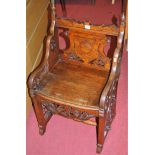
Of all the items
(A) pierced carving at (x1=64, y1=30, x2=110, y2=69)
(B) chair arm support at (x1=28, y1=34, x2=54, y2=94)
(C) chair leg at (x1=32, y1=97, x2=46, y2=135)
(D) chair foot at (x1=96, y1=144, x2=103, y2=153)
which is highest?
(A) pierced carving at (x1=64, y1=30, x2=110, y2=69)

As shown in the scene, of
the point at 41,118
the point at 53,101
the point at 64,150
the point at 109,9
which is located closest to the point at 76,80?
the point at 53,101

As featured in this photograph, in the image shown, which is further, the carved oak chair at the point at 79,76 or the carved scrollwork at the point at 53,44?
the carved scrollwork at the point at 53,44

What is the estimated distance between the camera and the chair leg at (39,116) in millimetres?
1911

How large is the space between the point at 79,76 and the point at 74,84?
0.09 meters

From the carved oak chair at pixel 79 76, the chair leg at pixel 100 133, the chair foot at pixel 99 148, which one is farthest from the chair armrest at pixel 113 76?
the chair foot at pixel 99 148

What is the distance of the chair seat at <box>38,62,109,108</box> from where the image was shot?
5.88ft

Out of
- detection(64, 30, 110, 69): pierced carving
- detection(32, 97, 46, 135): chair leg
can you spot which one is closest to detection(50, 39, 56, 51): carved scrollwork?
detection(64, 30, 110, 69): pierced carving

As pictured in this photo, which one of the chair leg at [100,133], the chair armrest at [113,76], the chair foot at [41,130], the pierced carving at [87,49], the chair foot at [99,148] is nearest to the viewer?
the chair armrest at [113,76]

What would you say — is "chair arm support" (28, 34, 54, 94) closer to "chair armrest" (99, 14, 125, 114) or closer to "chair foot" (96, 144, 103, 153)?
"chair armrest" (99, 14, 125, 114)

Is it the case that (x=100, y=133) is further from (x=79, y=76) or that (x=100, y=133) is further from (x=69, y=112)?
(x=79, y=76)

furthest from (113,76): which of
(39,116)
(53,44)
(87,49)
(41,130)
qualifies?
(41,130)

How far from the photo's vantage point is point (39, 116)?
2.03m

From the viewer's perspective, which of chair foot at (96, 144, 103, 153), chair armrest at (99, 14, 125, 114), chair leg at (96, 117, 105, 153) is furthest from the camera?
chair foot at (96, 144, 103, 153)

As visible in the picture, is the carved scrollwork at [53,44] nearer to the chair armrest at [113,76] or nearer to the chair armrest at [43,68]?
the chair armrest at [43,68]
